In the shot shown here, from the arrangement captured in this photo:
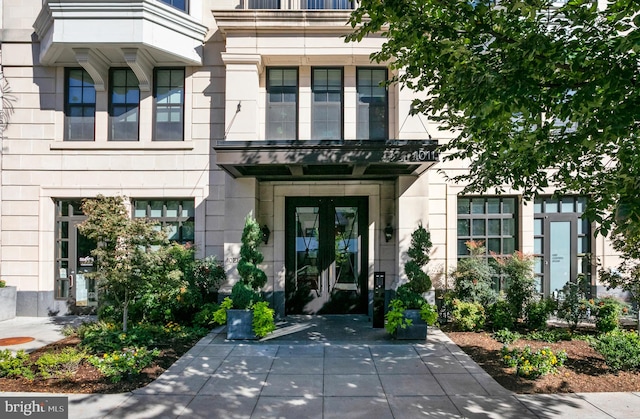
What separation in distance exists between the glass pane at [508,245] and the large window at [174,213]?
893 centimetres

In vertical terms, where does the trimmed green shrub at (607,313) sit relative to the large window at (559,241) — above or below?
below

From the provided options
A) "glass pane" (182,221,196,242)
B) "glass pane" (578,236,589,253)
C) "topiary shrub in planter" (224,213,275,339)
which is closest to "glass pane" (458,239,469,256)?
"glass pane" (578,236,589,253)

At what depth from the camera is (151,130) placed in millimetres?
10258

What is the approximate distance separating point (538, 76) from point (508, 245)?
23.9ft

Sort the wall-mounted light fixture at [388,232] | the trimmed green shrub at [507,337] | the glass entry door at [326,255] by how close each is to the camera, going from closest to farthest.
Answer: the trimmed green shrub at [507,337] → the wall-mounted light fixture at [388,232] → the glass entry door at [326,255]

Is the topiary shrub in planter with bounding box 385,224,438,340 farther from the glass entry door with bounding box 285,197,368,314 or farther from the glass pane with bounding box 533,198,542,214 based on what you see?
the glass pane with bounding box 533,198,542,214

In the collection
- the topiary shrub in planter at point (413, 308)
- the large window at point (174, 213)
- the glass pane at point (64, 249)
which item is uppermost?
the large window at point (174, 213)

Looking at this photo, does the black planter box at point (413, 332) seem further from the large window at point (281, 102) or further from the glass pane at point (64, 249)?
the glass pane at point (64, 249)

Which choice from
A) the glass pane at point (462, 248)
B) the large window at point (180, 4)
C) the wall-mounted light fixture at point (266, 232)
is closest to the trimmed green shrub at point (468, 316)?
the glass pane at point (462, 248)

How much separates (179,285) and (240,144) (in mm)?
3517

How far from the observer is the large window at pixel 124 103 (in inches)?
407

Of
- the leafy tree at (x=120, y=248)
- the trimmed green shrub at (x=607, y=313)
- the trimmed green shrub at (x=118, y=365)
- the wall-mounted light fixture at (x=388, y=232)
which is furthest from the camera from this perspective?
the wall-mounted light fixture at (x=388, y=232)

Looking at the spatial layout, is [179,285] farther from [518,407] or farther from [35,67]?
[35,67]

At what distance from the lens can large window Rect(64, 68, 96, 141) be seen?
33.8 feet
